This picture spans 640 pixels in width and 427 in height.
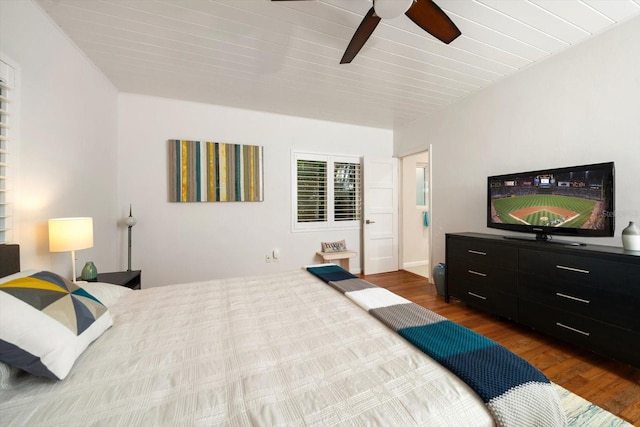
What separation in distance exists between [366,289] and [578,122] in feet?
7.96

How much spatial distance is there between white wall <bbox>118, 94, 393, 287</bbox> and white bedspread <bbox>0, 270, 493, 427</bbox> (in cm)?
206

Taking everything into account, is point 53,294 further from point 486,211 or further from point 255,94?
point 486,211

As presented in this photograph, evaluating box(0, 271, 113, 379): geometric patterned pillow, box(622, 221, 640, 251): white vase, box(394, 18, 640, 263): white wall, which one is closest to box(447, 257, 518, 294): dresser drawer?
box(394, 18, 640, 263): white wall

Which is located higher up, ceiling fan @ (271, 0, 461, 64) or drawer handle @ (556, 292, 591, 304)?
ceiling fan @ (271, 0, 461, 64)

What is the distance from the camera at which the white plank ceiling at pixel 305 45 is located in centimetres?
176

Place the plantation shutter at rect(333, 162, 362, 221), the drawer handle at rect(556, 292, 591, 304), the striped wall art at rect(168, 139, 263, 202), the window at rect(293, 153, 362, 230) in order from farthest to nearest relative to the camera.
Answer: the plantation shutter at rect(333, 162, 362, 221) < the window at rect(293, 153, 362, 230) < the striped wall art at rect(168, 139, 263, 202) < the drawer handle at rect(556, 292, 591, 304)

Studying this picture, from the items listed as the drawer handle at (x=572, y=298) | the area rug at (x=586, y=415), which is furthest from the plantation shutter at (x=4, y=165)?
the drawer handle at (x=572, y=298)

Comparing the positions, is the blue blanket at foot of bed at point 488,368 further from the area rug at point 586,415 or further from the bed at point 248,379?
the area rug at point 586,415

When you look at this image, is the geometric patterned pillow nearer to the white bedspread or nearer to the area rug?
the white bedspread

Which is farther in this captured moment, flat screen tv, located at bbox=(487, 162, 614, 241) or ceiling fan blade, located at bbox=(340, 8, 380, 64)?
flat screen tv, located at bbox=(487, 162, 614, 241)

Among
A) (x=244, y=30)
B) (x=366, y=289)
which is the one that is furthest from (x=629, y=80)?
(x=244, y=30)

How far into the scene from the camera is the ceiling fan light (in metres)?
1.36

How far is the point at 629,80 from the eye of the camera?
1923mm

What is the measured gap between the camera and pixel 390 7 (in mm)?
1396
